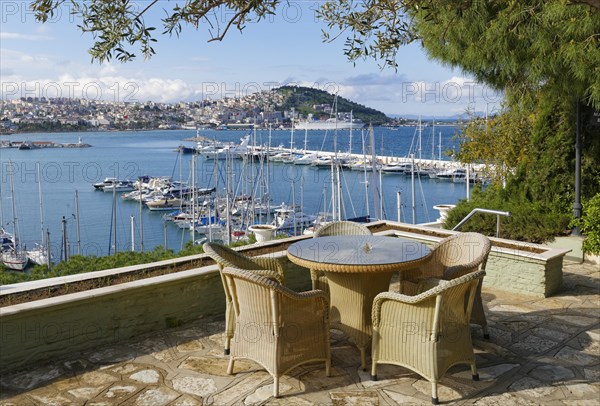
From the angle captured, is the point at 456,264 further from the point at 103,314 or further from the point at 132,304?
the point at 103,314

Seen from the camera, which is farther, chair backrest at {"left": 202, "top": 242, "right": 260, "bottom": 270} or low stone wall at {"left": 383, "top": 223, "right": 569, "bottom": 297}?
low stone wall at {"left": 383, "top": 223, "right": 569, "bottom": 297}

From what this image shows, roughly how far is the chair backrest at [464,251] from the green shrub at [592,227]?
3.53 meters

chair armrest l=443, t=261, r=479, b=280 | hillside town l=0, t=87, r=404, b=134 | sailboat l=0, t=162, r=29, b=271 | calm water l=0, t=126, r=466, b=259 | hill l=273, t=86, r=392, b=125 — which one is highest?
hill l=273, t=86, r=392, b=125

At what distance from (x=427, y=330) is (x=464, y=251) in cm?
151

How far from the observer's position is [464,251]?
4969 mm

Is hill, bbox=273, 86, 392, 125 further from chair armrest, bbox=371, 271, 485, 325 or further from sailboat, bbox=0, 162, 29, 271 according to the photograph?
sailboat, bbox=0, 162, 29, 271

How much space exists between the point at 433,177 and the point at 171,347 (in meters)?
39.7

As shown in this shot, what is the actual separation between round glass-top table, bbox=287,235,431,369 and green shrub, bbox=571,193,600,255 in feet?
13.3

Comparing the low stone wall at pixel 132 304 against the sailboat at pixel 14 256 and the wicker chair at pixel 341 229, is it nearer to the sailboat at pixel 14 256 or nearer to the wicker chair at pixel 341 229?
the wicker chair at pixel 341 229

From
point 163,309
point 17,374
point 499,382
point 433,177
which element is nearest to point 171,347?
point 163,309

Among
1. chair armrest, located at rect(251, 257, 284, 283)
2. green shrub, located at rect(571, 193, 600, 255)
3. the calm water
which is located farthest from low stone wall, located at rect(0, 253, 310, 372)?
the calm water

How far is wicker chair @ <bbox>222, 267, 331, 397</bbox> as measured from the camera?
3.70 metres

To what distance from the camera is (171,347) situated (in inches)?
183

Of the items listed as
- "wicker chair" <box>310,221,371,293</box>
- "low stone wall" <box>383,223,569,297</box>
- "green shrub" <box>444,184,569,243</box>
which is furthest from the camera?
"green shrub" <box>444,184,569,243</box>
